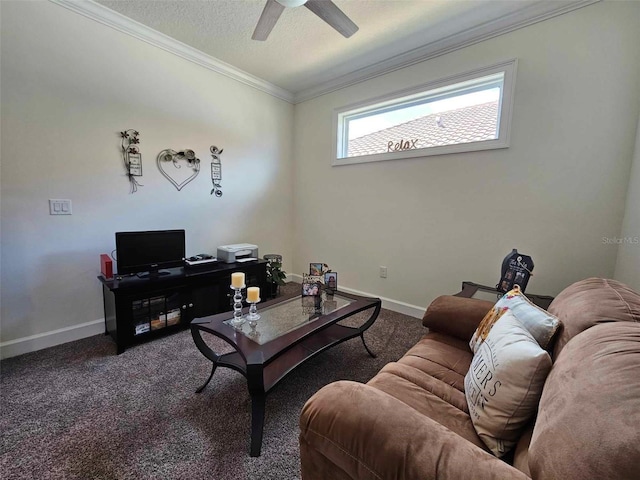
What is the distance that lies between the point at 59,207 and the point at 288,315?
2045 millimetres

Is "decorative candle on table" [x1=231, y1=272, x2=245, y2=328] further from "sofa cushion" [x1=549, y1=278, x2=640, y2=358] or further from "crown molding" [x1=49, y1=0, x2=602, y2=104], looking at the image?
"crown molding" [x1=49, y1=0, x2=602, y2=104]

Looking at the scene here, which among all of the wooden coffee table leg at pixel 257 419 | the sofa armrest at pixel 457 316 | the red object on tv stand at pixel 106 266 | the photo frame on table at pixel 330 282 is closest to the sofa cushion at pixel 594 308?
the sofa armrest at pixel 457 316

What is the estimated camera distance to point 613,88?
6.13 feet

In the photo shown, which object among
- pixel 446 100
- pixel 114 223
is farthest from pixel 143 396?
pixel 446 100

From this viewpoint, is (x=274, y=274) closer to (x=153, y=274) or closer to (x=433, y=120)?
(x=153, y=274)

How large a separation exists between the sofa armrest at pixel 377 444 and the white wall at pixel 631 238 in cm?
172

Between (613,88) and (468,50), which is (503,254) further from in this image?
(468,50)

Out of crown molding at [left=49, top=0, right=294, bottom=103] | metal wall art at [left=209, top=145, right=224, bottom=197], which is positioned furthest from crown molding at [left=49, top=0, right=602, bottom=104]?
metal wall art at [left=209, top=145, right=224, bottom=197]

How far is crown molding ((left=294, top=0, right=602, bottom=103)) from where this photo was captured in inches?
79.2

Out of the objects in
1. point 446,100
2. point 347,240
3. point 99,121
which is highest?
point 446,100

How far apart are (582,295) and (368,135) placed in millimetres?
2592

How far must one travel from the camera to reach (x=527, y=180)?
2219mm

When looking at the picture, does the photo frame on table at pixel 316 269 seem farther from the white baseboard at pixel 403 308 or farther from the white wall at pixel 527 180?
the white baseboard at pixel 403 308

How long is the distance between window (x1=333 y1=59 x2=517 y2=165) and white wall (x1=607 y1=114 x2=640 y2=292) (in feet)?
2.62
